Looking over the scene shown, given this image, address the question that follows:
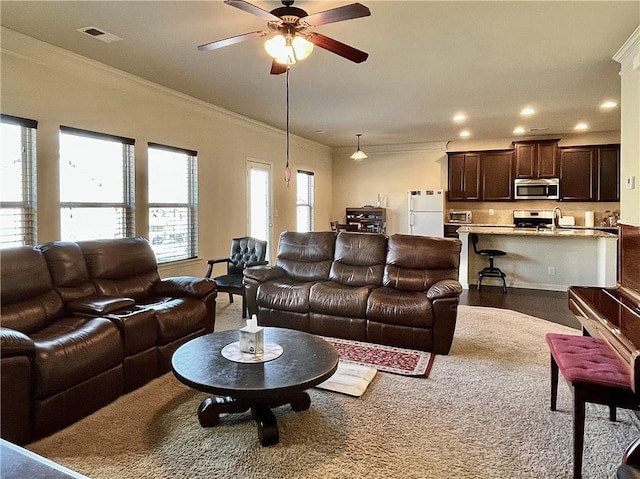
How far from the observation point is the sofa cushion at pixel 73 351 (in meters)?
2.27

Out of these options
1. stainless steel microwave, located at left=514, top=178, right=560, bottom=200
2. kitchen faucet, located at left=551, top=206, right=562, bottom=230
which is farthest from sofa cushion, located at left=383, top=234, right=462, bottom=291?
stainless steel microwave, located at left=514, top=178, right=560, bottom=200

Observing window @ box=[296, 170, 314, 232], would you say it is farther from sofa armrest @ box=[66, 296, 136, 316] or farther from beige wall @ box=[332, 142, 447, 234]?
sofa armrest @ box=[66, 296, 136, 316]

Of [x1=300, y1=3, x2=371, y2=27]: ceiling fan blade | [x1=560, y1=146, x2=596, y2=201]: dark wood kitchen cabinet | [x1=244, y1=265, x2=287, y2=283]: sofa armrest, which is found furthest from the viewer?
[x1=560, y1=146, x2=596, y2=201]: dark wood kitchen cabinet

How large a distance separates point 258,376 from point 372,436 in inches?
28.6

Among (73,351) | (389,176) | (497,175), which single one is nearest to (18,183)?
(73,351)

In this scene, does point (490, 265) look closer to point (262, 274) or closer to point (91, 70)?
point (262, 274)

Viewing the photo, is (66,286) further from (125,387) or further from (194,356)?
(194,356)

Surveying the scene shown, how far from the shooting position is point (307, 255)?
4.71 metres

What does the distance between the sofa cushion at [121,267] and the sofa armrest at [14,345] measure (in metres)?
1.22

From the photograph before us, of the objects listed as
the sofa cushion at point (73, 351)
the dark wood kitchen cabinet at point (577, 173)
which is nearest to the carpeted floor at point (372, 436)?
the sofa cushion at point (73, 351)

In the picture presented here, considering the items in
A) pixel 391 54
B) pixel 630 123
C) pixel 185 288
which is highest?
pixel 391 54

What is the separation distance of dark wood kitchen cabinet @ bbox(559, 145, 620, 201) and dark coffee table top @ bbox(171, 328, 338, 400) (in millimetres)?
7291

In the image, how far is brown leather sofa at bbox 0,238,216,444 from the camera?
2211 mm

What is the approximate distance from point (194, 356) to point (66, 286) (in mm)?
1441
